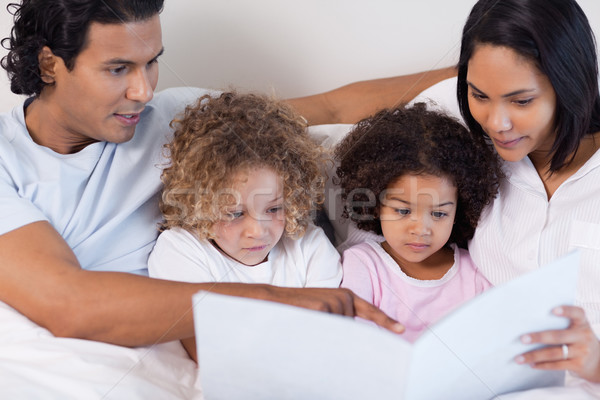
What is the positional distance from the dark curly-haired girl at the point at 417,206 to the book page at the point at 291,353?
0.57 m

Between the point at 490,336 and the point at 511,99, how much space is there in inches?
22.9

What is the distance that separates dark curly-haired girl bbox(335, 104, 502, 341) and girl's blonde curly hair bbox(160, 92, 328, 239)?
0.54ft

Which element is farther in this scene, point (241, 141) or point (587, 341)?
point (241, 141)

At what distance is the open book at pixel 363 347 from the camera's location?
37.0 inches

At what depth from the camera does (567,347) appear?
3.76 feet

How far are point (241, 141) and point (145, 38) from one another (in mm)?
343

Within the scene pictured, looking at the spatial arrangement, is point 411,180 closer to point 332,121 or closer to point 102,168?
point 332,121

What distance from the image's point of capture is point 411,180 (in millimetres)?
1590

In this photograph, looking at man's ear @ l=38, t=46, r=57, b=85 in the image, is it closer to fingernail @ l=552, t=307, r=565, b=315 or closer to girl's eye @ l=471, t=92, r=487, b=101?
girl's eye @ l=471, t=92, r=487, b=101

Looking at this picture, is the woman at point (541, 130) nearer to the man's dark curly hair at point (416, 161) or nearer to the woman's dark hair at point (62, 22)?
the man's dark curly hair at point (416, 161)

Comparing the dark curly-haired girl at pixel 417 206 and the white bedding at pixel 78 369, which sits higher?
the dark curly-haired girl at pixel 417 206

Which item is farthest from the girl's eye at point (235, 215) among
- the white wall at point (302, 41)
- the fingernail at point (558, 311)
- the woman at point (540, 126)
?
the white wall at point (302, 41)

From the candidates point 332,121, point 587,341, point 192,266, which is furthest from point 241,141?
point 587,341

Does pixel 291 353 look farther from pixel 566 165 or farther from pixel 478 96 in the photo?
pixel 566 165
